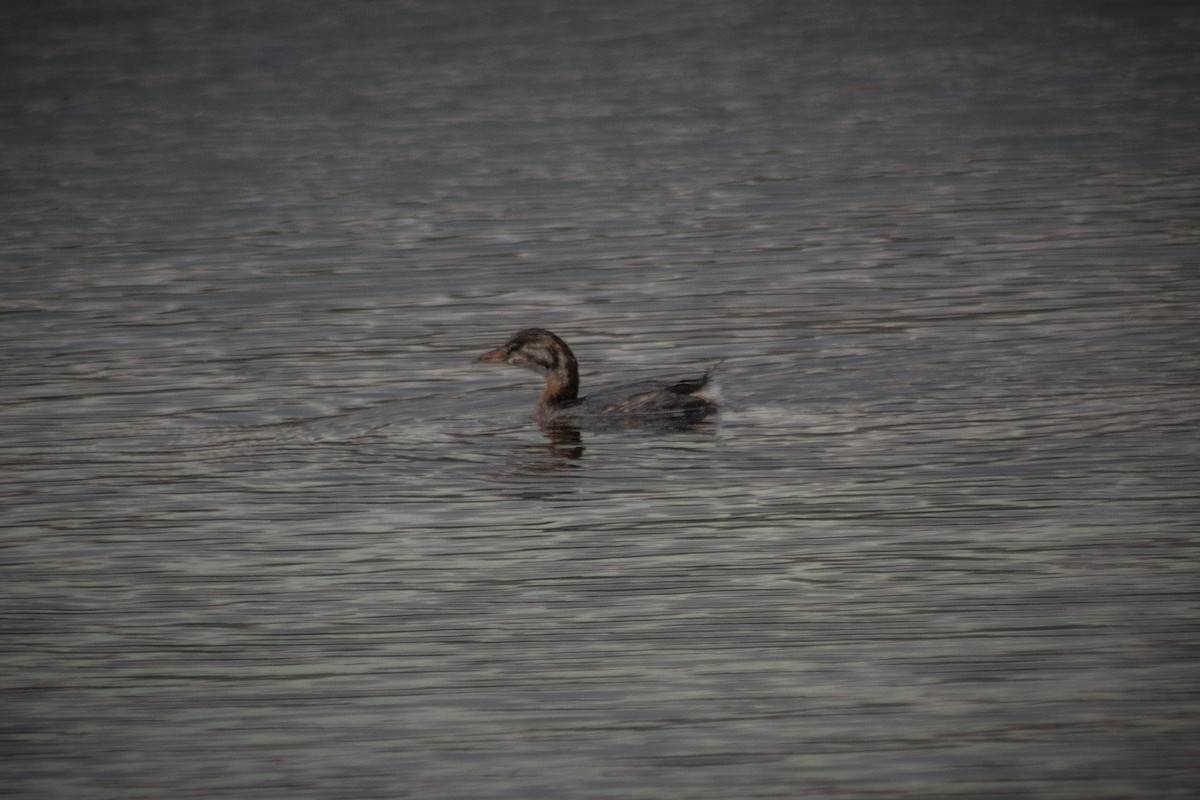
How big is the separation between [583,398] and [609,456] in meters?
1.24

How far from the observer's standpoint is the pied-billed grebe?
12305mm

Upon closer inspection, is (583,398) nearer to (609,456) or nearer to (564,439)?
(564,439)

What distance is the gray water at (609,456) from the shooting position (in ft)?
23.8

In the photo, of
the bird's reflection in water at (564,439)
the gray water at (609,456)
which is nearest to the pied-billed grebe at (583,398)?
the bird's reflection in water at (564,439)

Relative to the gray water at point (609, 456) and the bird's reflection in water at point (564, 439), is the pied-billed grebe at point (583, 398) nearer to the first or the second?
the bird's reflection in water at point (564, 439)

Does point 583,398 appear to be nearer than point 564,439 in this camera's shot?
No

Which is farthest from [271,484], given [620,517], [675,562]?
[675,562]

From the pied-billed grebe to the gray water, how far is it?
0.28 m

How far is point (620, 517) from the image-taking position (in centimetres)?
997

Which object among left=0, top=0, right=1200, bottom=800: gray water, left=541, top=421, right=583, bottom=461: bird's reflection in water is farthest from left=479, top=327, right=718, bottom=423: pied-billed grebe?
left=0, top=0, right=1200, bottom=800: gray water

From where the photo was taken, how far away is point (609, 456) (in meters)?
11.7

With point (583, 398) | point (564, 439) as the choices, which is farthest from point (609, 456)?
point (583, 398)

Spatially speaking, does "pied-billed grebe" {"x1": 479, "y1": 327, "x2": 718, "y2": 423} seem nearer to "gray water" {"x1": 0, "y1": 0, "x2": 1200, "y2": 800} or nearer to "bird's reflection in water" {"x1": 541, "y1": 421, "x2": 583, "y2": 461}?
"bird's reflection in water" {"x1": 541, "y1": 421, "x2": 583, "y2": 461}

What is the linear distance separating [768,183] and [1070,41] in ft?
37.9
